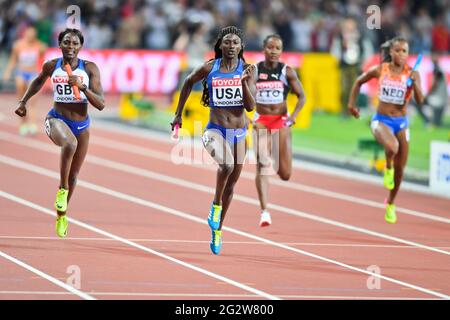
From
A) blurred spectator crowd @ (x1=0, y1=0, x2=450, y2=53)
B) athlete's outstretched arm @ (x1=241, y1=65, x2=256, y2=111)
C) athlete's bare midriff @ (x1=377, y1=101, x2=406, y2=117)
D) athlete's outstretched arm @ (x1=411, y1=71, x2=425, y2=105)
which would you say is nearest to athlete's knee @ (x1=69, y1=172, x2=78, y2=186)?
athlete's outstretched arm @ (x1=241, y1=65, x2=256, y2=111)

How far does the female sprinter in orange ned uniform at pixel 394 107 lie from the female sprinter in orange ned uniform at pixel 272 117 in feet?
2.82

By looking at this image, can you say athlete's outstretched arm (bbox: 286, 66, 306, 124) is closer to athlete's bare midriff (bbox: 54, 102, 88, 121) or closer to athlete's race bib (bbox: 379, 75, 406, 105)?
athlete's race bib (bbox: 379, 75, 406, 105)

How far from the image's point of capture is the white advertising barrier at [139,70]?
Answer: 3288cm

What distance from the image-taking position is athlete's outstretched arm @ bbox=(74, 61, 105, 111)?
12.4 metres

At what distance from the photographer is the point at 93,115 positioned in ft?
94.5

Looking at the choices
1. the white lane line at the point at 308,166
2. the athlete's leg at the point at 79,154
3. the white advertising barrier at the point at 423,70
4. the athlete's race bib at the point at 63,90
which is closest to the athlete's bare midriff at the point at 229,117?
the athlete's race bib at the point at 63,90

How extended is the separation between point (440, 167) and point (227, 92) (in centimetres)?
662

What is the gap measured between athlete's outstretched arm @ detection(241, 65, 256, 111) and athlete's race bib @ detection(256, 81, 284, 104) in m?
2.30

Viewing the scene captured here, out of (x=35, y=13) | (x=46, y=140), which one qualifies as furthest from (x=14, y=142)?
(x=35, y=13)

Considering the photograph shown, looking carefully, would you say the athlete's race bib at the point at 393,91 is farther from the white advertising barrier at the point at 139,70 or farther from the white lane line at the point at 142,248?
the white advertising barrier at the point at 139,70

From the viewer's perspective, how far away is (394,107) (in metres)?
15.0
